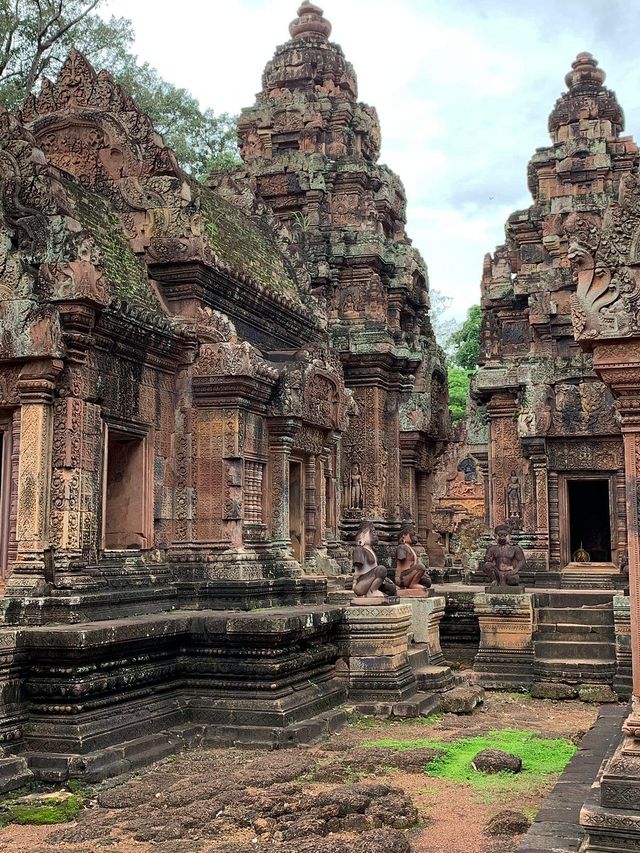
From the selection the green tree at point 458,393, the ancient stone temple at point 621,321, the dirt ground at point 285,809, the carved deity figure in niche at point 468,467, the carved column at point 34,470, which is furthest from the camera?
the green tree at point 458,393

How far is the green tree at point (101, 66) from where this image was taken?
872 inches

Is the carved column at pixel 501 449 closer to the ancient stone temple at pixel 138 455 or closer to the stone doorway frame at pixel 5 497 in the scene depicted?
the ancient stone temple at pixel 138 455

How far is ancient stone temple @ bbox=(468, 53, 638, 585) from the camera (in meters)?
16.4

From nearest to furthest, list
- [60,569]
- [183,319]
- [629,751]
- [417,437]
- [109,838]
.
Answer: [629,751] → [109,838] → [60,569] → [183,319] → [417,437]

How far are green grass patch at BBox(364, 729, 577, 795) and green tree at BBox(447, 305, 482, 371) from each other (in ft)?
121

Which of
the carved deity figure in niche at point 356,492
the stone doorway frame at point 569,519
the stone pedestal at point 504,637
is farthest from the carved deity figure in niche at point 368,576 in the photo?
the carved deity figure in niche at point 356,492

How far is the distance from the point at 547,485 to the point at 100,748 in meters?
10.6

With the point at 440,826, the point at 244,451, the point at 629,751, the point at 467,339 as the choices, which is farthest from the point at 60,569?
the point at 467,339

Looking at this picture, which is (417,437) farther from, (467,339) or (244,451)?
(467,339)

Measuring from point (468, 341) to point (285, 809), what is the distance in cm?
4091

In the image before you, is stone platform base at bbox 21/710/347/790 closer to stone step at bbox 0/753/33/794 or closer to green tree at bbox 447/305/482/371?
stone step at bbox 0/753/33/794

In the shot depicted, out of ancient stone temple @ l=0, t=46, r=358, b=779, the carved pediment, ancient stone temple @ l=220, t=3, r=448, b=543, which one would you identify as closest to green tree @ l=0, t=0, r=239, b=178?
ancient stone temple @ l=220, t=3, r=448, b=543

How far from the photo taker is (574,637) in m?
13.8

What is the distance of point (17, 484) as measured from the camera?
8953mm
